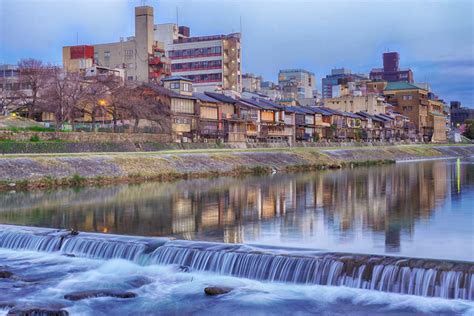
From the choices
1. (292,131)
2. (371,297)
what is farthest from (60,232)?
(292,131)

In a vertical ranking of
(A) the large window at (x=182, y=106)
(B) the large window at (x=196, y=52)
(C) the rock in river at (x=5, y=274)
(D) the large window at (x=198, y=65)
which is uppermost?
(B) the large window at (x=196, y=52)

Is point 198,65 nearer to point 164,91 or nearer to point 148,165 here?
point 164,91

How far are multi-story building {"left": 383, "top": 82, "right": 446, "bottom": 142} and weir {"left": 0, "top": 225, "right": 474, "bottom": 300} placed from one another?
151764mm

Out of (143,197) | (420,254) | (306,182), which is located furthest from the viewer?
(306,182)

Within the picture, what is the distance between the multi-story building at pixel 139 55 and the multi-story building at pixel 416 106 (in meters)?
79.1

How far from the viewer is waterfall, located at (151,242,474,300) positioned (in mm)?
15250

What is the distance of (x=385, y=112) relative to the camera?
15262 centimetres

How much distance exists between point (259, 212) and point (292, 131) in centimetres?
7686

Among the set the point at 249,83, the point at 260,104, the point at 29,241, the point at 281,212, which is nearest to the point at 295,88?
the point at 249,83

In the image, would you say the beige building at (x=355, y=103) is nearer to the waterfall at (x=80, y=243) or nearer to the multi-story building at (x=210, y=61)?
the multi-story building at (x=210, y=61)

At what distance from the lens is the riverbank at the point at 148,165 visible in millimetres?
44531

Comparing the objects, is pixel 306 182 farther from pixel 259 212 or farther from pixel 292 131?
pixel 292 131

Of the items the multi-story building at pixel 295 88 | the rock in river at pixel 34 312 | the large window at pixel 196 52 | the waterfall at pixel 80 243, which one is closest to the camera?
the rock in river at pixel 34 312

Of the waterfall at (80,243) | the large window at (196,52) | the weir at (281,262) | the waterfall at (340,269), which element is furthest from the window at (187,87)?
the waterfall at (340,269)
